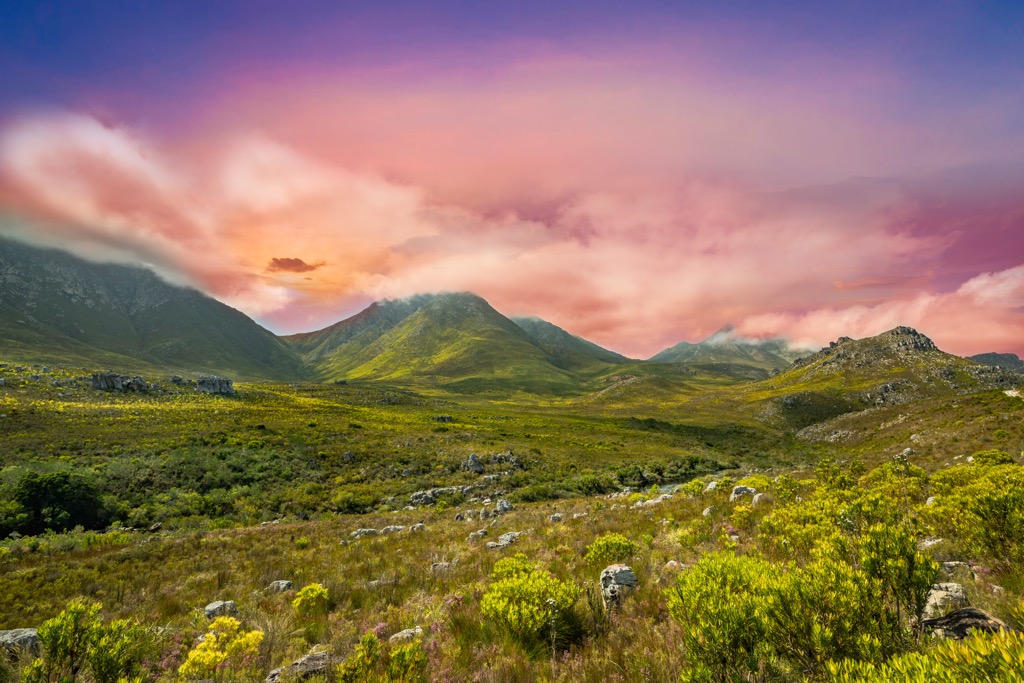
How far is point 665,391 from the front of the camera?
611ft

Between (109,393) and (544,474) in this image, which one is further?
(109,393)

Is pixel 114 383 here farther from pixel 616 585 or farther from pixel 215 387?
pixel 616 585

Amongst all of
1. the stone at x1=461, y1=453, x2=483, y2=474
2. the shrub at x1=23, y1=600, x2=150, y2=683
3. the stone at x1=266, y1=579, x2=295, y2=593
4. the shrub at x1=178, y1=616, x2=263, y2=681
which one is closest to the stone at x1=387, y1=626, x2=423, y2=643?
the shrub at x1=178, y1=616, x2=263, y2=681

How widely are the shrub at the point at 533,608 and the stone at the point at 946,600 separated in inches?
178

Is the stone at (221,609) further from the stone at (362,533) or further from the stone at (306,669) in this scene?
the stone at (362,533)

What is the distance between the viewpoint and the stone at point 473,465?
40.2 m

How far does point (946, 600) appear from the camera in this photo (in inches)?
196

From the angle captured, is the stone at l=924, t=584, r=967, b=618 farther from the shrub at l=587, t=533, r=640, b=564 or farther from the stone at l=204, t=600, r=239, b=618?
the stone at l=204, t=600, r=239, b=618

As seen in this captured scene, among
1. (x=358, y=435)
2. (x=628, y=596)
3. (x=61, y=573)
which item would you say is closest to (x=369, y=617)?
(x=628, y=596)

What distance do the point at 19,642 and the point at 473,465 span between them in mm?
35523

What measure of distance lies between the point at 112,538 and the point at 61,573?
6095mm

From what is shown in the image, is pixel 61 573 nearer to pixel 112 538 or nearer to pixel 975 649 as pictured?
pixel 112 538

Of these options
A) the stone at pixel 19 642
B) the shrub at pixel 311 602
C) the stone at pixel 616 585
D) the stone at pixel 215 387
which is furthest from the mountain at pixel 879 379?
the stone at pixel 215 387

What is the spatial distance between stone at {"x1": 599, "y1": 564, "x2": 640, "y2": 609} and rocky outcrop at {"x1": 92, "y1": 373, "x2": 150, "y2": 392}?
3925 inches
